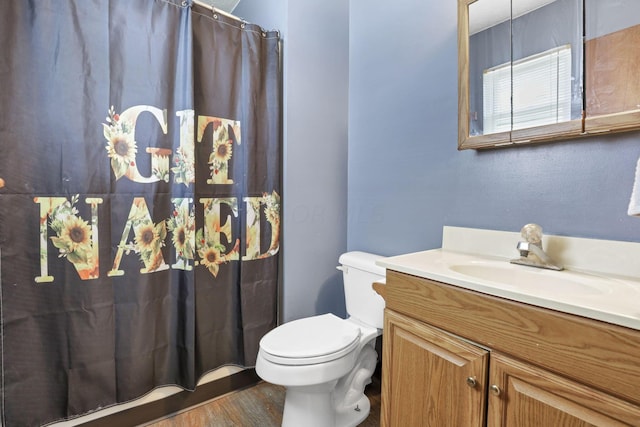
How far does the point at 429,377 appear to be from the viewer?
916mm

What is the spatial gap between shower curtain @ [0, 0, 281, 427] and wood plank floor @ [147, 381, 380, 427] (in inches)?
7.5

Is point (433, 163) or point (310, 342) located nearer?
point (310, 342)

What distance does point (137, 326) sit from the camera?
1.36 meters

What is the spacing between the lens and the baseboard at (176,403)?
1408 mm

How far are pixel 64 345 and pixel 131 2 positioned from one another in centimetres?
147

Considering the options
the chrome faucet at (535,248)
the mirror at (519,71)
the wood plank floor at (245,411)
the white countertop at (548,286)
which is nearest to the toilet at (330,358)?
the wood plank floor at (245,411)

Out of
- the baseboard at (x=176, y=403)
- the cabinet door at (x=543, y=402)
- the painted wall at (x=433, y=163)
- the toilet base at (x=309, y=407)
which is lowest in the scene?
the baseboard at (x=176, y=403)

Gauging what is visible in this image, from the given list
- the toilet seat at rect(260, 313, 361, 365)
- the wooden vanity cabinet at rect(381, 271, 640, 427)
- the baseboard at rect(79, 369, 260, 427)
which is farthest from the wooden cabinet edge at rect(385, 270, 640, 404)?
the baseboard at rect(79, 369, 260, 427)

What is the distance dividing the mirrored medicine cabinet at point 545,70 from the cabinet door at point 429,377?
30.6 inches

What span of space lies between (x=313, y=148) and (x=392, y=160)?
1.59ft

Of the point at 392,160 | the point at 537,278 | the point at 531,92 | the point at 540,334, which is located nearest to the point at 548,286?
the point at 537,278

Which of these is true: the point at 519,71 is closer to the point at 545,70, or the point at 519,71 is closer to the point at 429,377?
the point at 545,70

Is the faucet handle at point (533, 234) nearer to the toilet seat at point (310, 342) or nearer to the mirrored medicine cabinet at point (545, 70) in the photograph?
the mirrored medicine cabinet at point (545, 70)

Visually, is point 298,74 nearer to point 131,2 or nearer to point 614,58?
point 131,2
